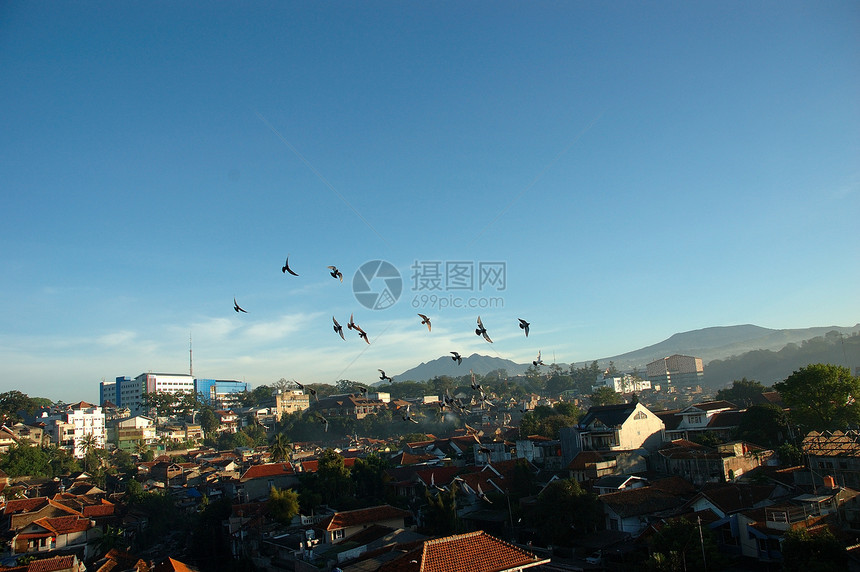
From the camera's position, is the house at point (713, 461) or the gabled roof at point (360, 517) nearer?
the gabled roof at point (360, 517)

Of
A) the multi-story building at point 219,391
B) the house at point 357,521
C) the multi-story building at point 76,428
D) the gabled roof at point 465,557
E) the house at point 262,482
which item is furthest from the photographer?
the multi-story building at point 219,391

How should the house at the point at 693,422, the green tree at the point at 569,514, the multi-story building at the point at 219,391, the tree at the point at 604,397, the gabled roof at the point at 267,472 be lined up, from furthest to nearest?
the multi-story building at the point at 219,391 < the tree at the point at 604,397 < the gabled roof at the point at 267,472 < the house at the point at 693,422 < the green tree at the point at 569,514

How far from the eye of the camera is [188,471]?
55344 millimetres

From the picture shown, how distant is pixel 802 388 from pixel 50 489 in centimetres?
5830

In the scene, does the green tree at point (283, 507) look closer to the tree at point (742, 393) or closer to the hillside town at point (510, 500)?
the hillside town at point (510, 500)

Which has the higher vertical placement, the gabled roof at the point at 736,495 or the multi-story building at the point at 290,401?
the multi-story building at the point at 290,401

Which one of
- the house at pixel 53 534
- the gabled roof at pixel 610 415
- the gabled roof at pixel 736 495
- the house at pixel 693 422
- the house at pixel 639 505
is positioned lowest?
the house at pixel 53 534

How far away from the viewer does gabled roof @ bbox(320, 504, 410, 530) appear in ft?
93.8

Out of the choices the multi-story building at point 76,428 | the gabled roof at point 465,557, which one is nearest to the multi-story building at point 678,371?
the multi-story building at point 76,428

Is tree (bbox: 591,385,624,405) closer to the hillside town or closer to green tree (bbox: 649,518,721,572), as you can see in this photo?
the hillside town

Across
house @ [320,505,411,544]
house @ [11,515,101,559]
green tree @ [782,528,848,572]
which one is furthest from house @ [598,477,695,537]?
house @ [11,515,101,559]

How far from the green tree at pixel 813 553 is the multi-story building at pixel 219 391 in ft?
343

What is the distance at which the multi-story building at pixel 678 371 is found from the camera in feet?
543

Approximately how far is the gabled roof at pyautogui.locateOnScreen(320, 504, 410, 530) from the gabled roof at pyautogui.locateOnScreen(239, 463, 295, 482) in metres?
14.7
